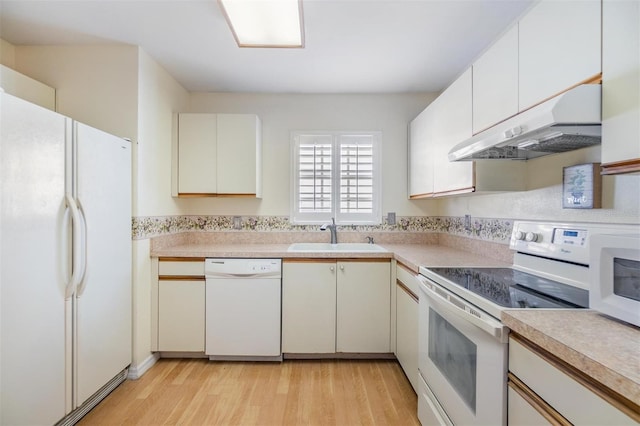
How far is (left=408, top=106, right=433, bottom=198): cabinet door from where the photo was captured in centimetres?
233

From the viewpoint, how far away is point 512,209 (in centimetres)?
186

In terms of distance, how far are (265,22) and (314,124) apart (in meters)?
1.24

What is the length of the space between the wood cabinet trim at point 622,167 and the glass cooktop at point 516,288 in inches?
17.9

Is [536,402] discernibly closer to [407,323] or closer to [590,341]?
[590,341]

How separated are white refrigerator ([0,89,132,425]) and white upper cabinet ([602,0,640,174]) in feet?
7.44

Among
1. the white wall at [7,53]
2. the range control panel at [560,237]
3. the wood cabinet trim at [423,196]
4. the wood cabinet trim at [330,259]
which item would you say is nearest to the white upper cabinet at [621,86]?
the range control panel at [560,237]

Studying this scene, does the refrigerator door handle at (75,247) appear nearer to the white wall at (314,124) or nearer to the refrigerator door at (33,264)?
the refrigerator door at (33,264)

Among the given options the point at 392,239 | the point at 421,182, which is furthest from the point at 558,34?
the point at 392,239

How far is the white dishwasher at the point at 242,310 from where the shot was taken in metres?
2.26

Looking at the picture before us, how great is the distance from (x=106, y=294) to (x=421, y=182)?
8.01 feet

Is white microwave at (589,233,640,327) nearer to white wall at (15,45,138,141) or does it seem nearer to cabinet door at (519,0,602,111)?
cabinet door at (519,0,602,111)

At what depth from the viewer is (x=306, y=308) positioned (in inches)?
90.6

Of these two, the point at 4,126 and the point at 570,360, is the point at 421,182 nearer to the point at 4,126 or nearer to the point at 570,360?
the point at 570,360

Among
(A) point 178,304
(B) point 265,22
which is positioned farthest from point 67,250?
(B) point 265,22
